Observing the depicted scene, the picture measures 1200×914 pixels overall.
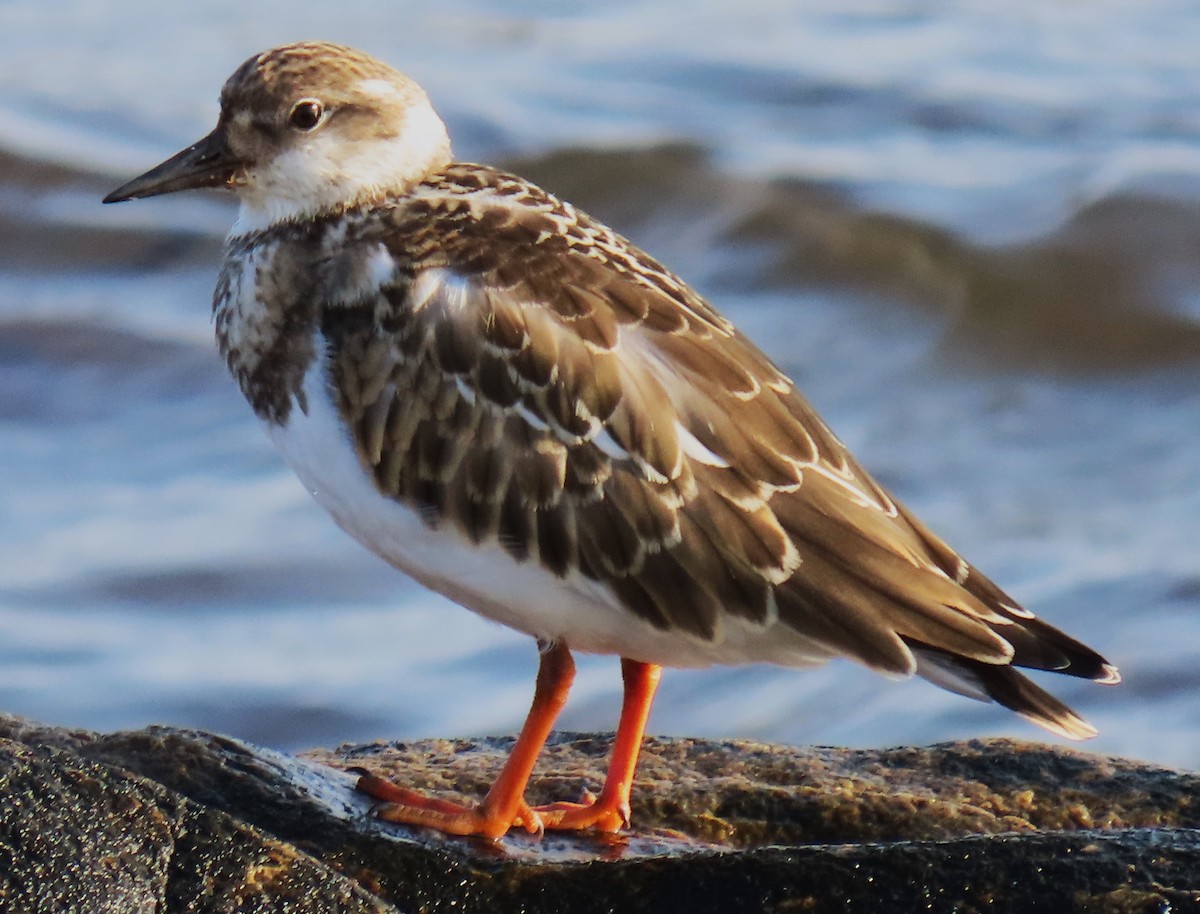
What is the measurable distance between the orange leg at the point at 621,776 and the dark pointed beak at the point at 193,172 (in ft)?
4.42

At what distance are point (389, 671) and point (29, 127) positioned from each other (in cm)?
569

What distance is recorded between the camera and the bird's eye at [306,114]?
4.24 m

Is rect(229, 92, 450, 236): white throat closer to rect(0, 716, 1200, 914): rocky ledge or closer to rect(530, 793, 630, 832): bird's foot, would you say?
rect(0, 716, 1200, 914): rocky ledge

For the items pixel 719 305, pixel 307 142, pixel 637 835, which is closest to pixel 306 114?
pixel 307 142

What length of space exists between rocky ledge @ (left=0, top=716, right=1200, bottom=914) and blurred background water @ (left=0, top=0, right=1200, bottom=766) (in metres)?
2.30

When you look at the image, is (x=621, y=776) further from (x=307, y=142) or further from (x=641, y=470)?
(x=307, y=142)

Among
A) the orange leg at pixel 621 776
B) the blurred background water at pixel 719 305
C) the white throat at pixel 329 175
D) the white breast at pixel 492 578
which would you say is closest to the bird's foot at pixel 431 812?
the orange leg at pixel 621 776

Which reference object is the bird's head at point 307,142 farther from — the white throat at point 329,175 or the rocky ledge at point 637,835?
the rocky ledge at point 637,835

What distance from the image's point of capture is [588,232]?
13.5 ft

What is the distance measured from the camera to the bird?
3.80 metres

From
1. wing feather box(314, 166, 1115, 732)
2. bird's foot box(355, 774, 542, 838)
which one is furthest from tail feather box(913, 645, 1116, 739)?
bird's foot box(355, 774, 542, 838)

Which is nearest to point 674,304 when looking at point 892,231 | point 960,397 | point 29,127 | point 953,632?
point 953,632

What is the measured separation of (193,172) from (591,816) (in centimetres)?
162

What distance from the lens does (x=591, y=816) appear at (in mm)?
3961
